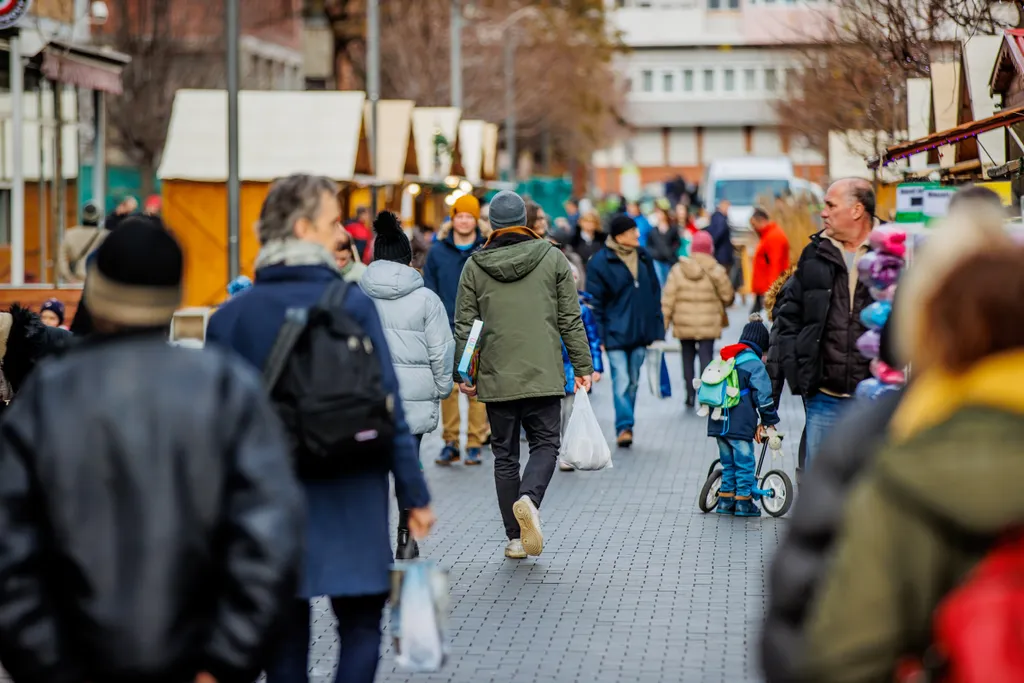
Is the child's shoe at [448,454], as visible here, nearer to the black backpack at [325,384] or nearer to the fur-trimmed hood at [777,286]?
the fur-trimmed hood at [777,286]

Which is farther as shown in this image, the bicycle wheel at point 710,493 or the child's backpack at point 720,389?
the bicycle wheel at point 710,493

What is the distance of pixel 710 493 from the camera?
11.3 metres

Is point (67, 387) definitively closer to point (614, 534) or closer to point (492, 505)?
point (614, 534)

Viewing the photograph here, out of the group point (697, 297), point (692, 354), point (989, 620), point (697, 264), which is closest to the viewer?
point (989, 620)

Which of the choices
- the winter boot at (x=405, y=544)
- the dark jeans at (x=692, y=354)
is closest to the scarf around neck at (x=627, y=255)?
the dark jeans at (x=692, y=354)

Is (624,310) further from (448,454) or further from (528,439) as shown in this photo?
(528,439)

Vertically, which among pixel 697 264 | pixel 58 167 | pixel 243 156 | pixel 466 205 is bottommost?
pixel 697 264

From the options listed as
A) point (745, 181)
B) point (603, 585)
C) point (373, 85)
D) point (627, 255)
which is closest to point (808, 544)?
point (603, 585)

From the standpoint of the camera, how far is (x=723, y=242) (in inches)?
1156

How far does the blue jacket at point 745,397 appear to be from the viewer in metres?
10.8

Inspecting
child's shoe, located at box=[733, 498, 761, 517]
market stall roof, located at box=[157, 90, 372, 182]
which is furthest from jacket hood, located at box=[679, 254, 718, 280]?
market stall roof, located at box=[157, 90, 372, 182]

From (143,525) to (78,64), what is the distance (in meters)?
20.8

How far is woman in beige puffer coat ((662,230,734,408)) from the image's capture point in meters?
17.2

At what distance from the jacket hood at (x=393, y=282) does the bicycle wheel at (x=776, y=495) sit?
3143mm
